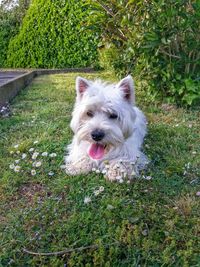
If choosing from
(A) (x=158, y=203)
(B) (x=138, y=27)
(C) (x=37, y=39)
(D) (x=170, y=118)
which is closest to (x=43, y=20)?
→ (C) (x=37, y=39)

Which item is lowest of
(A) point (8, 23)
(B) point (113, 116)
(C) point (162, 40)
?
(B) point (113, 116)

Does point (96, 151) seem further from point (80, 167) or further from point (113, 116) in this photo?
point (113, 116)

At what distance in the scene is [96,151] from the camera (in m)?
3.10

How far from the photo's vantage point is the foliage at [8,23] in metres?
12.5

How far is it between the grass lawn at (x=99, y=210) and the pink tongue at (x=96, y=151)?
0.17 metres

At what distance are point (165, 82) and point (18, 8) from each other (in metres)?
10.7

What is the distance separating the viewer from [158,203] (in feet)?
8.16

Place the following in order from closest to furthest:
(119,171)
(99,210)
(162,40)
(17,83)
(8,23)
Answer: (99,210), (119,171), (162,40), (17,83), (8,23)

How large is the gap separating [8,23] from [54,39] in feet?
8.79

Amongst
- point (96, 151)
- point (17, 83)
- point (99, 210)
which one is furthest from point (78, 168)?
point (17, 83)

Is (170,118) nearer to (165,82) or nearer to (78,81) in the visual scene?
(165,82)

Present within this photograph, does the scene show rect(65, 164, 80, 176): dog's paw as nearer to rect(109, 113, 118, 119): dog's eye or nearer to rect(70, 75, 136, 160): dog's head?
rect(70, 75, 136, 160): dog's head

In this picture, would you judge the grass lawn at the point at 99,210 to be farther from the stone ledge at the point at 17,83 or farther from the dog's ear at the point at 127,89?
the stone ledge at the point at 17,83

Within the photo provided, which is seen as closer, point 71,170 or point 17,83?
point 71,170
